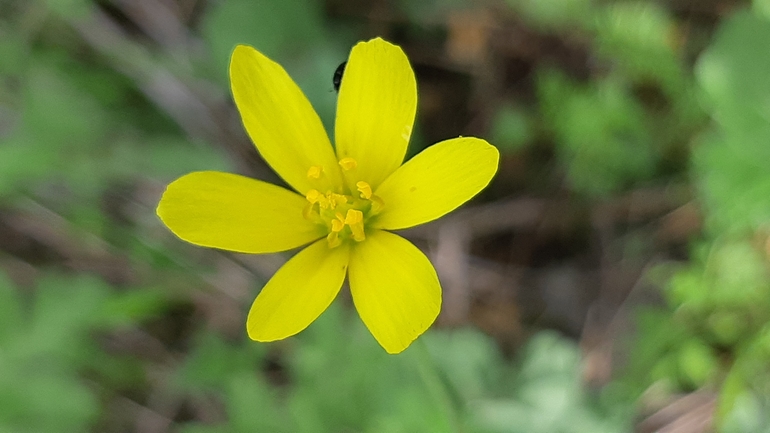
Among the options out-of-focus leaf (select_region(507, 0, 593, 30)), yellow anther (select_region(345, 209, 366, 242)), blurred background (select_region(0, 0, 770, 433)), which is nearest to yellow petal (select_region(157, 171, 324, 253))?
yellow anther (select_region(345, 209, 366, 242))

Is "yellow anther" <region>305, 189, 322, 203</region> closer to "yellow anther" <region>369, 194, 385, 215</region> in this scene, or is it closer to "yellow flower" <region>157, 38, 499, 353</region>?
"yellow flower" <region>157, 38, 499, 353</region>

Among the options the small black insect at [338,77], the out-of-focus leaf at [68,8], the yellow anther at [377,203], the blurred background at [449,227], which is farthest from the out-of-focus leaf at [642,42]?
the out-of-focus leaf at [68,8]

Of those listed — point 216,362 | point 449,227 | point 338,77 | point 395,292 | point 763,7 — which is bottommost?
point 395,292

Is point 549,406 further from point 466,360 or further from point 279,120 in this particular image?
point 279,120

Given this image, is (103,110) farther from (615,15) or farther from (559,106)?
(615,15)

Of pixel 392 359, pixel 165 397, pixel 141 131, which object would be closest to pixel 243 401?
pixel 392 359

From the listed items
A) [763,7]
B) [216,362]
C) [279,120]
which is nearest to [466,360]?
[216,362]
